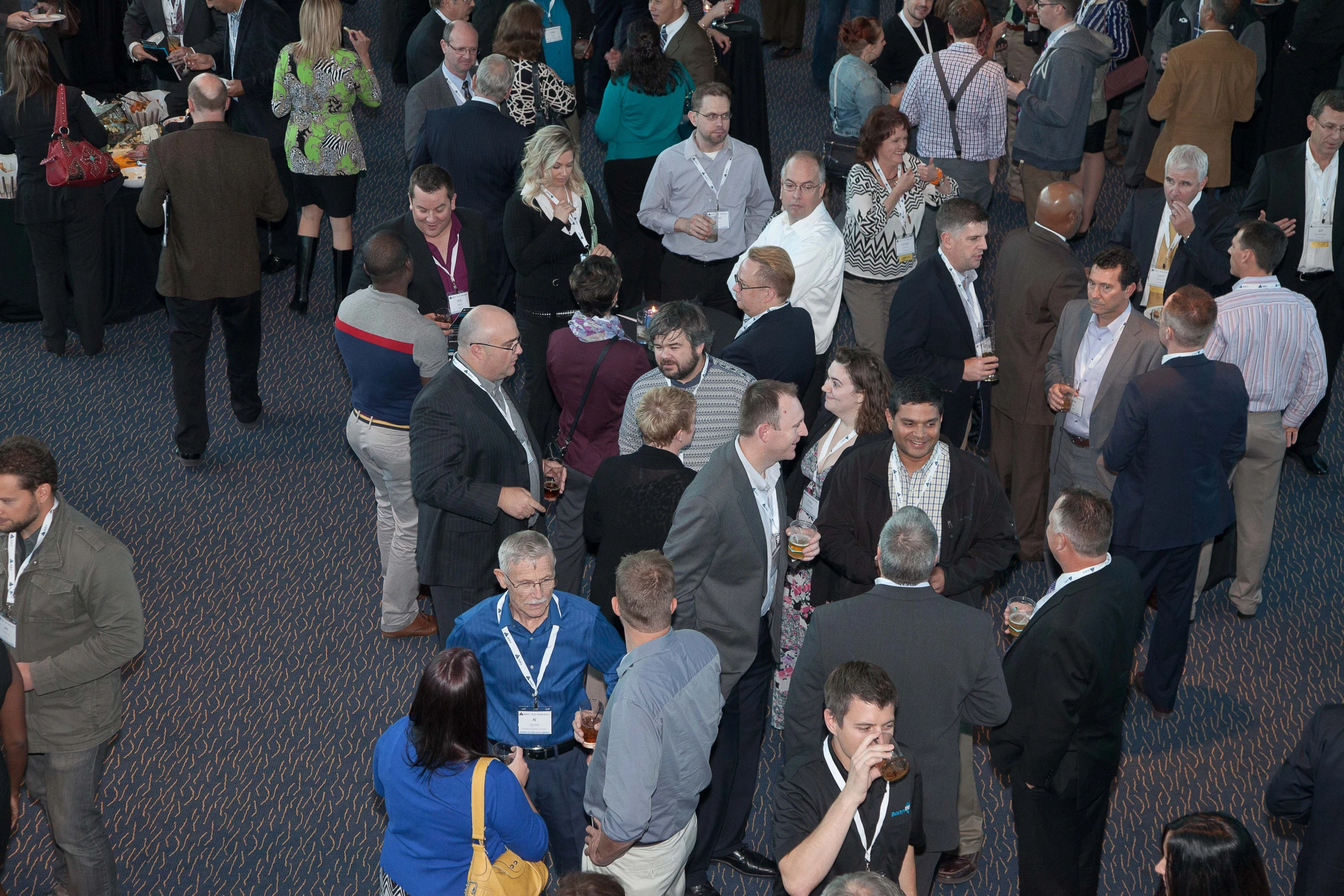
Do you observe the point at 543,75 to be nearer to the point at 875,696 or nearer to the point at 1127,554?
the point at 1127,554

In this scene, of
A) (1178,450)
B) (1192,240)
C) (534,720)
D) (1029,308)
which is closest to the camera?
(534,720)

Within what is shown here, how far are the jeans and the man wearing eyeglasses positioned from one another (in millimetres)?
1121

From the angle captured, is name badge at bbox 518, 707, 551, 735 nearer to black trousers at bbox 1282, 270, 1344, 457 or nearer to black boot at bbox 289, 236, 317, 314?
black trousers at bbox 1282, 270, 1344, 457

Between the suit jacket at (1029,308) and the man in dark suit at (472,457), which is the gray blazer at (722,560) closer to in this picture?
the man in dark suit at (472,457)

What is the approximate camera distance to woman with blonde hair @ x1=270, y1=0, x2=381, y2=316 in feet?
22.1

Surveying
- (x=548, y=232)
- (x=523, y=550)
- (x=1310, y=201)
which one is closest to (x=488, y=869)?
(x=523, y=550)

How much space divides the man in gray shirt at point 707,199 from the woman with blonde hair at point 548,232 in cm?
36

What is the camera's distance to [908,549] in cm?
330

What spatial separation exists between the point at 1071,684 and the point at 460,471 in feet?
6.47

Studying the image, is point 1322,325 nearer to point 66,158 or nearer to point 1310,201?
point 1310,201

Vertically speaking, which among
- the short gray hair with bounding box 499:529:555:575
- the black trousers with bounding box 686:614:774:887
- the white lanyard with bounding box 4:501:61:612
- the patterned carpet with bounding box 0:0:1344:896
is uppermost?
the short gray hair with bounding box 499:529:555:575

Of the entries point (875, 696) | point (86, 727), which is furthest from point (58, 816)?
point (875, 696)

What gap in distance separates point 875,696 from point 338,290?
5.38 m

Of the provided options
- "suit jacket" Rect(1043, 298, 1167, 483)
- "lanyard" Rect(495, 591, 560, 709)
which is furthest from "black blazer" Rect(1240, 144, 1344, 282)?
"lanyard" Rect(495, 591, 560, 709)
